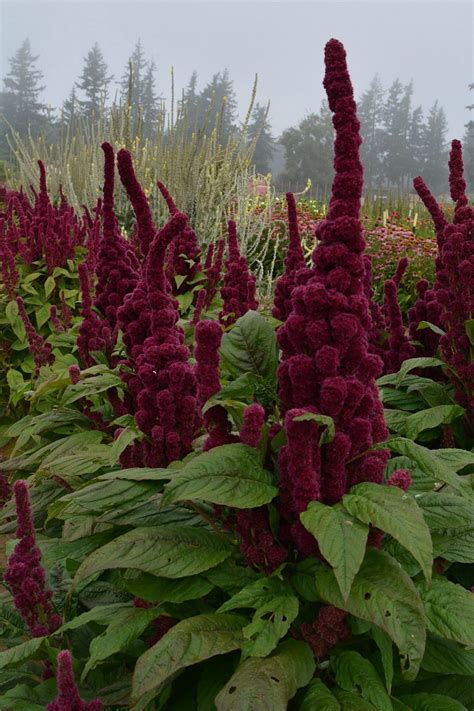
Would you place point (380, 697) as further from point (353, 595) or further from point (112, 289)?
point (112, 289)

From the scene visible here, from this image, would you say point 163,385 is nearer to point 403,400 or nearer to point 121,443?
point 121,443

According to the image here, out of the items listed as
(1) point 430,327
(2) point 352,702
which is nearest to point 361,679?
(2) point 352,702

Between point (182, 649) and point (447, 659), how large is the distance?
2.05ft

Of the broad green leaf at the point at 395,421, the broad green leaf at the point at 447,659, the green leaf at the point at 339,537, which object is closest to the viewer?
the green leaf at the point at 339,537

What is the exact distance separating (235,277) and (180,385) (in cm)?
158

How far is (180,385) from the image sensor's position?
5.60ft

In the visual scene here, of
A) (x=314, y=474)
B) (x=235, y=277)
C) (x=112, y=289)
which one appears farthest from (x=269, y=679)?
(x=235, y=277)

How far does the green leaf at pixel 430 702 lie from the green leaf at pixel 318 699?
26 centimetres

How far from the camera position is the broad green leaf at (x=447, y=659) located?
136 cm

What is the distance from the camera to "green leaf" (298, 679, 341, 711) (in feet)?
3.91

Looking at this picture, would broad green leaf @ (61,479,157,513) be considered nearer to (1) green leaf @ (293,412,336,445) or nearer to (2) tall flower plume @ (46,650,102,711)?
(2) tall flower plume @ (46,650,102,711)

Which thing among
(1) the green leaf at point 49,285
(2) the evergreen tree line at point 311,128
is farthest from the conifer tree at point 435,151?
(1) the green leaf at point 49,285

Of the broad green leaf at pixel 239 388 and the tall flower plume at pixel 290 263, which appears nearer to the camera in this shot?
the broad green leaf at pixel 239 388

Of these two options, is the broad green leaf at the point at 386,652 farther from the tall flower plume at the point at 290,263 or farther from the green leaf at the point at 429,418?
the tall flower plume at the point at 290,263
